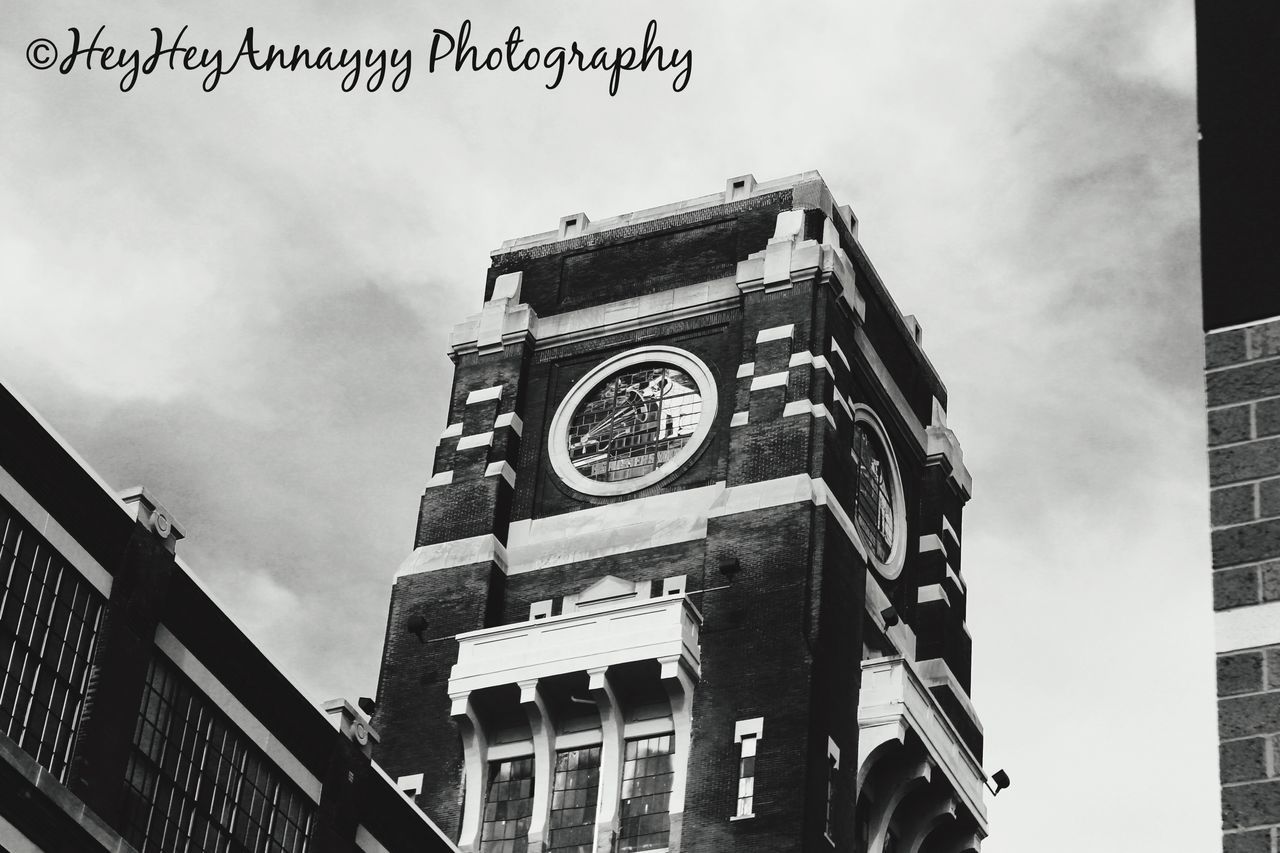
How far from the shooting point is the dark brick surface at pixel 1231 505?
15602 millimetres

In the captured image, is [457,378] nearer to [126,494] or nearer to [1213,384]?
[126,494]

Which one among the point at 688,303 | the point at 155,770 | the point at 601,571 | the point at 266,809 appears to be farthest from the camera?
the point at 688,303

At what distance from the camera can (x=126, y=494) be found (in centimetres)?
3725

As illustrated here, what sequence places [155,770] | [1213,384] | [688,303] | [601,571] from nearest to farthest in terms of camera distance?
1. [1213,384]
2. [155,770]
3. [601,571]
4. [688,303]

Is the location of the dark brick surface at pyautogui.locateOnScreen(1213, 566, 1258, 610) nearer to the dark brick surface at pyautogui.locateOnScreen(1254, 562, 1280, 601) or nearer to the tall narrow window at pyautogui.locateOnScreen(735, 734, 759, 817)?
the dark brick surface at pyautogui.locateOnScreen(1254, 562, 1280, 601)

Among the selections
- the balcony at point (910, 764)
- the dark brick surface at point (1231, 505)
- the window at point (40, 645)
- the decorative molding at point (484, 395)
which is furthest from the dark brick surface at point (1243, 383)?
the decorative molding at point (484, 395)

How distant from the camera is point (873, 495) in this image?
6706 centimetres

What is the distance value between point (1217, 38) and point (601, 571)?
4523 centimetres

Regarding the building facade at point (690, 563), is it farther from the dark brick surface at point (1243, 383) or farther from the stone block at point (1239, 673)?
the stone block at point (1239, 673)

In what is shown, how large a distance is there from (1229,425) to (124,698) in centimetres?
2284

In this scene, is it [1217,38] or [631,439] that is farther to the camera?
[631,439]

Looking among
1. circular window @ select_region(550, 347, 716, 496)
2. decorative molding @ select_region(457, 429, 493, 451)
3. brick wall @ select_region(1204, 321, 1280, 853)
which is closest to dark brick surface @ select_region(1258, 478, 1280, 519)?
brick wall @ select_region(1204, 321, 1280, 853)

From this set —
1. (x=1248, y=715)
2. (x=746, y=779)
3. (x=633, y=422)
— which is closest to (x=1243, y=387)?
(x=1248, y=715)

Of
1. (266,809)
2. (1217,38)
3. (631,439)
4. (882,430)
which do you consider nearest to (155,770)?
(266,809)
